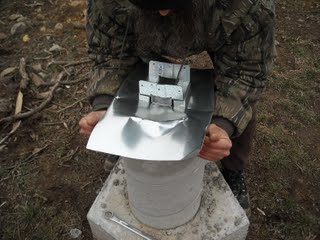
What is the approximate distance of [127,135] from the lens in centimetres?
124

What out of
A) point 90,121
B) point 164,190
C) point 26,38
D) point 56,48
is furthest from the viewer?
point 26,38

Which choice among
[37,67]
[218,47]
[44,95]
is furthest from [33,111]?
[218,47]

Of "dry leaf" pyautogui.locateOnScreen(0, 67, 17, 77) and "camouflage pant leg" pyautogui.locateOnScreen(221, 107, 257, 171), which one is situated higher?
"camouflage pant leg" pyautogui.locateOnScreen(221, 107, 257, 171)

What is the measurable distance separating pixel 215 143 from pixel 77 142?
141cm


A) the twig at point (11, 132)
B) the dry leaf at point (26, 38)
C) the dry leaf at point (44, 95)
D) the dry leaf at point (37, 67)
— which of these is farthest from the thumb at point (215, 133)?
the dry leaf at point (26, 38)

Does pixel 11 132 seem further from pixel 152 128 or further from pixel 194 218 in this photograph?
pixel 152 128

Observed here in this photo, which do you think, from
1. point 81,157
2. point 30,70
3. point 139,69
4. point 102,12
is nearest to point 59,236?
point 81,157

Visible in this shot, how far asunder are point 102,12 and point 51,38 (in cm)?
203

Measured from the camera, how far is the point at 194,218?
1.80 m

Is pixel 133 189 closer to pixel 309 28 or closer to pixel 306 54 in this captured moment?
pixel 306 54

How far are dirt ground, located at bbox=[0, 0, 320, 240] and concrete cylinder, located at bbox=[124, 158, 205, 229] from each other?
528 millimetres

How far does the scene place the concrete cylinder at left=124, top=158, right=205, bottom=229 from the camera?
1431mm

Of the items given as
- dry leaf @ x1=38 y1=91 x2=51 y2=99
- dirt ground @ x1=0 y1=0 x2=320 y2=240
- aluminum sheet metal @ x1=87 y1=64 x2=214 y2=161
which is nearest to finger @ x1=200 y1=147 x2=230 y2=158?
aluminum sheet metal @ x1=87 y1=64 x2=214 y2=161

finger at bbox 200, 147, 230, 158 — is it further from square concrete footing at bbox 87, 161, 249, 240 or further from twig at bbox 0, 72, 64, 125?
twig at bbox 0, 72, 64, 125
